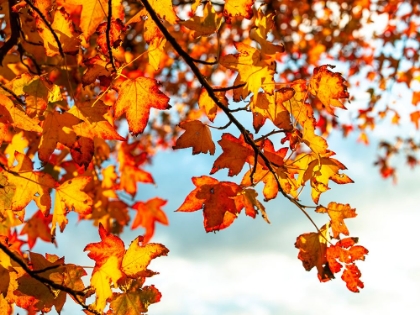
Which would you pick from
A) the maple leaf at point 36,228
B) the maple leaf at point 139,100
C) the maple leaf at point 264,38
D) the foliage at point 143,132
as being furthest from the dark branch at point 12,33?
the maple leaf at point 36,228

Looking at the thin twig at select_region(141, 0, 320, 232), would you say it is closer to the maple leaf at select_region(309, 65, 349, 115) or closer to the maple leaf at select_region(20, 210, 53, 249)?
the maple leaf at select_region(309, 65, 349, 115)

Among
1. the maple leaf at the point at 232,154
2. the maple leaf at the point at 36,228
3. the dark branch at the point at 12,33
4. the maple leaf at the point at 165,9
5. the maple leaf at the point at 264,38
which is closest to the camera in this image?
Result: the maple leaf at the point at 264,38

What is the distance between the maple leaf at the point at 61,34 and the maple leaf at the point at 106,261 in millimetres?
680

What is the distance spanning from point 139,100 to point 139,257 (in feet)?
1.65

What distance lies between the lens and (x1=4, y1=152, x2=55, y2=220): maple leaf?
1782 millimetres

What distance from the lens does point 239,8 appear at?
5.26 ft

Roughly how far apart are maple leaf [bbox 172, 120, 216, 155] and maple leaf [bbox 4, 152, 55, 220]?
485 millimetres

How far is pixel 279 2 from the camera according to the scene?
7.34 m

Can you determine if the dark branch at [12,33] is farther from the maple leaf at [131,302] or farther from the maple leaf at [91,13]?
the maple leaf at [131,302]

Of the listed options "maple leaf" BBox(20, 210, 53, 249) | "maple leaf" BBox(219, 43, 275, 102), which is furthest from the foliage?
"maple leaf" BBox(20, 210, 53, 249)

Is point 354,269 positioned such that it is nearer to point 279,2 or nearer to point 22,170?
point 22,170

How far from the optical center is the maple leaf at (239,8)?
5.24ft

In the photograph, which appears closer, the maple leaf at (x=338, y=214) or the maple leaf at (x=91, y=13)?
→ the maple leaf at (x=91, y=13)

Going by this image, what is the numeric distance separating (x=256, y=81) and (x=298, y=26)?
688 cm
